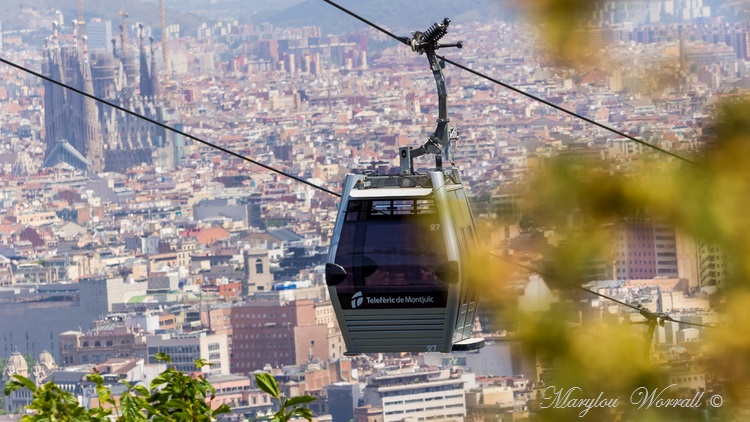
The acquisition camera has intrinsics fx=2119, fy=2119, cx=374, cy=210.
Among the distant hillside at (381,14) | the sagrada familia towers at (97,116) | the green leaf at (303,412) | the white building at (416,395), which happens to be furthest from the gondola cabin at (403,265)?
the sagrada familia towers at (97,116)

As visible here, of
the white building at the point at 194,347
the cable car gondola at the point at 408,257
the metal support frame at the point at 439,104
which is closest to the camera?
the metal support frame at the point at 439,104

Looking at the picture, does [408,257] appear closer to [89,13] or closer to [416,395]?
[416,395]

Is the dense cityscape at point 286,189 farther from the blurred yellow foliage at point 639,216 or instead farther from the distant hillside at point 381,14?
the distant hillside at point 381,14

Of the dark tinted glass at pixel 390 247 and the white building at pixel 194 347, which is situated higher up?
the dark tinted glass at pixel 390 247

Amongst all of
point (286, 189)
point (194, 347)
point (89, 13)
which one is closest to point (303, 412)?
point (194, 347)

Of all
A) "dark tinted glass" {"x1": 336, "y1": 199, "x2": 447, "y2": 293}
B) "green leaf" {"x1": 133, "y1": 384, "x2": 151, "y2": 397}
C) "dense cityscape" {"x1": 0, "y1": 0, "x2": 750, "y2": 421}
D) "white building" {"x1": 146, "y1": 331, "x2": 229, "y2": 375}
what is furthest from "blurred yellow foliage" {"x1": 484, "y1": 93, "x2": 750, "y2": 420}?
"white building" {"x1": 146, "y1": 331, "x2": 229, "y2": 375}

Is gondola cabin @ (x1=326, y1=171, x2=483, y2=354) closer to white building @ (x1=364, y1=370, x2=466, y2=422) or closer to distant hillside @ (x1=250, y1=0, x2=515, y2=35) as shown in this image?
white building @ (x1=364, y1=370, x2=466, y2=422)
